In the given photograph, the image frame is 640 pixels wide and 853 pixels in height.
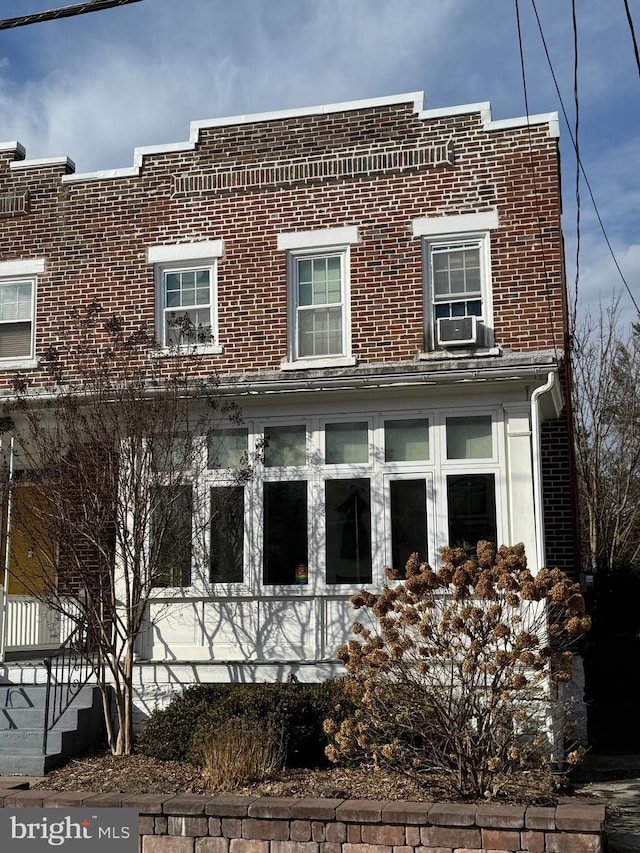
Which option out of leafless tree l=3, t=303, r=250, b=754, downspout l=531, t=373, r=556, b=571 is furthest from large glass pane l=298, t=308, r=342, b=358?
downspout l=531, t=373, r=556, b=571

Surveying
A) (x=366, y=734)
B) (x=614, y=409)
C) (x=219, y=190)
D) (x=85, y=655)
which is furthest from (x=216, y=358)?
(x=614, y=409)

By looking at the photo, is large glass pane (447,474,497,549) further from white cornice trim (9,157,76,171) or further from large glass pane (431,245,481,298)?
white cornice trim (9,157,76,171)

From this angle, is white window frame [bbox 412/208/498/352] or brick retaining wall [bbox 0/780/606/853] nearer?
brick retaining wall [bbox 0/780/606/853]

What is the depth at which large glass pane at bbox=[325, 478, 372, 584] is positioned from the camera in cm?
1153

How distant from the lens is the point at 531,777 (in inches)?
306

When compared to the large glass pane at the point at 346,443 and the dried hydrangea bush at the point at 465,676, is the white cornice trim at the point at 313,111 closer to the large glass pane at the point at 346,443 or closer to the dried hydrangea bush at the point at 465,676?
the large glass pane at the point at 346,443

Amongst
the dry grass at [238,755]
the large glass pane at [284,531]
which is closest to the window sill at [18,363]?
the large glass pane at [284,531]

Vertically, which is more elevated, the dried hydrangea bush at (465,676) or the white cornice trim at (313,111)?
the white cornice trim at (313,111)

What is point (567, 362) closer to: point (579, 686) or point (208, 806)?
point (579, 686)

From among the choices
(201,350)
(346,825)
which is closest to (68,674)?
(201,350)

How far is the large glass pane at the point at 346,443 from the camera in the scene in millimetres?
11797

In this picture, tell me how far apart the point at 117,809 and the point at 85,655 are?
3807 mm

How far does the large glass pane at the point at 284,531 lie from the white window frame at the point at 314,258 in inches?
73.8

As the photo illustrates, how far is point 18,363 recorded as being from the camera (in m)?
14.0
